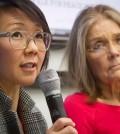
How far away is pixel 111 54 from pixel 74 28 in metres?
0.22

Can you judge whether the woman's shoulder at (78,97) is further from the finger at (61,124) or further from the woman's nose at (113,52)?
the finger at (61,124)

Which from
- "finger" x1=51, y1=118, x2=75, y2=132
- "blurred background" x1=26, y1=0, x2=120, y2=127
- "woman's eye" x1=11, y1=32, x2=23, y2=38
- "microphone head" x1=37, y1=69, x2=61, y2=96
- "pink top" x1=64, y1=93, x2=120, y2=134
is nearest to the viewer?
"finger" x1=51, y1=118, x2=75, y2=132

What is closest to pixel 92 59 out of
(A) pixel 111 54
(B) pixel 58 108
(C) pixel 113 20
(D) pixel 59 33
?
(A) pixel 111 54

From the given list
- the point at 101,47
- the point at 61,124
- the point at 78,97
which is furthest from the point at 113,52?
the point at 61,124

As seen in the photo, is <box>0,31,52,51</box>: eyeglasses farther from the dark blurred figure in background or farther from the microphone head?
the dark blurred figure in background

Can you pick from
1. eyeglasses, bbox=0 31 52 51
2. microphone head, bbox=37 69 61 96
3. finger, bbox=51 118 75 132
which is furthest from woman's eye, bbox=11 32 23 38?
finger, bbox=51 118 75 132

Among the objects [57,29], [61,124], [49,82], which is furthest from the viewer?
[57,29]

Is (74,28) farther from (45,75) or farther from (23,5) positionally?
(45,75)

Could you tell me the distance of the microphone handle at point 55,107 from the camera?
92 cm

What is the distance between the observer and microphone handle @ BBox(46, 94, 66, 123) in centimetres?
92

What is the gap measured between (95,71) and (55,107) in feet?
1.93

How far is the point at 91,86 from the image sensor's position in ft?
4.96

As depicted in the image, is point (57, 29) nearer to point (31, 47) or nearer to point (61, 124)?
point (31, 47)

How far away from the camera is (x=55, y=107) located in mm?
930
